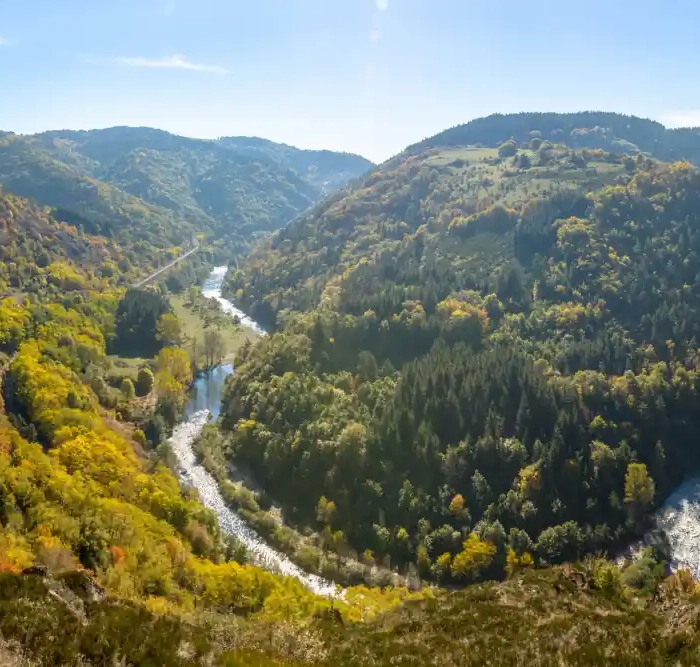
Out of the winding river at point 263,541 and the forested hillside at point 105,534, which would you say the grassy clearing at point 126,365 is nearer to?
the forested hillside at point 105,534

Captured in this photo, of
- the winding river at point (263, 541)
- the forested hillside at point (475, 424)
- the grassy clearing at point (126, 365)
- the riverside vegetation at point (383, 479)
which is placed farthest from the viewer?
the grassy clearing at point (126, 365)

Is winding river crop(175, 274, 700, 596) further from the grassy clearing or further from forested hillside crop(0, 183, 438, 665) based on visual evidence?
the grassy clearing

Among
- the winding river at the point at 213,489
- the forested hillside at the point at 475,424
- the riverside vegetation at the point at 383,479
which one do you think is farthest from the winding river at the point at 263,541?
the forested hillside at the point at 475,424

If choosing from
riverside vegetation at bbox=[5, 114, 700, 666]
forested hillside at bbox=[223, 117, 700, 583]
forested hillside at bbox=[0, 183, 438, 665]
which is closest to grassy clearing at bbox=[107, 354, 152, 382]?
riverside vegetation at bbox=[5, 114, 700, 666]

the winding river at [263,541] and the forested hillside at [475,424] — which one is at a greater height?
the forested hillside at [475,424]

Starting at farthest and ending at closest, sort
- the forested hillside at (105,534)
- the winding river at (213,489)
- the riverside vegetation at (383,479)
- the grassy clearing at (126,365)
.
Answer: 1. the grassy clearing at (126,365)
2. the winding river at (213,489)
3. the riverside vegetation at (383,479)
4. the forested hillside at (105,534)

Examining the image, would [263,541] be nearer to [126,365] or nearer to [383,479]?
[383,479]
